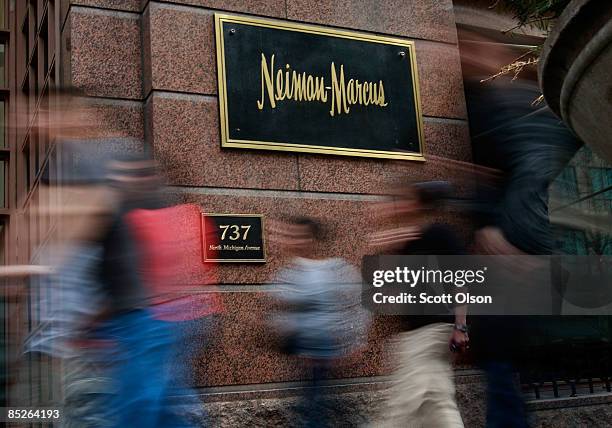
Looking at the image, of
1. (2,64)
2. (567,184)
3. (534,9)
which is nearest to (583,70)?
(534,9)

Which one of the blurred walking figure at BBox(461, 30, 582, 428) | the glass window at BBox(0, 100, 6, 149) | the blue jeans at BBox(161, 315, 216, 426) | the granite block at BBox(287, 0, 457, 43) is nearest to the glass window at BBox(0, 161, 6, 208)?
the glass window at BBox(0, 100, 6, 149)

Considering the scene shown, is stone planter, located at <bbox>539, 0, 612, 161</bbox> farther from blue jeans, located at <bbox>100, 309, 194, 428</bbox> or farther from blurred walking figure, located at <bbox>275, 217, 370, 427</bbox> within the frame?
blue jeans, located at <bbox>100, 309, 194, 428</bbox>

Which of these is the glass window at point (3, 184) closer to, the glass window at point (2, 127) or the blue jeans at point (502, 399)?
the glass window at point (2, 127)

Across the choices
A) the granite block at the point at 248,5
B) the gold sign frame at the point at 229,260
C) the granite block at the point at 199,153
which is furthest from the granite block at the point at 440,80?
the gold sign frame at the point at 229,260

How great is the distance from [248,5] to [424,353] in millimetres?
3890

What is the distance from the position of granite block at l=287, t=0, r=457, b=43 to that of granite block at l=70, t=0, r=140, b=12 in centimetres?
131

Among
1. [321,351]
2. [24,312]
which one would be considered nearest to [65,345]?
[321,351]

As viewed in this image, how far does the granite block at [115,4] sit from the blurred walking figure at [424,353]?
11.3ft

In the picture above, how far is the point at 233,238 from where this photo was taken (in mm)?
6578

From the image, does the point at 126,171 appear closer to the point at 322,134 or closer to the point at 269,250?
the point at 269,250

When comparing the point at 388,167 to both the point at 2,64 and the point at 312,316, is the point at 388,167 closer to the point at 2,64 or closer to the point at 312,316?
the point at 312,316

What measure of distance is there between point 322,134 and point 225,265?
58.7 inches

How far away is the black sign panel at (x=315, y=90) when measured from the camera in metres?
6.95

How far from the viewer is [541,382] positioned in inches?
293
